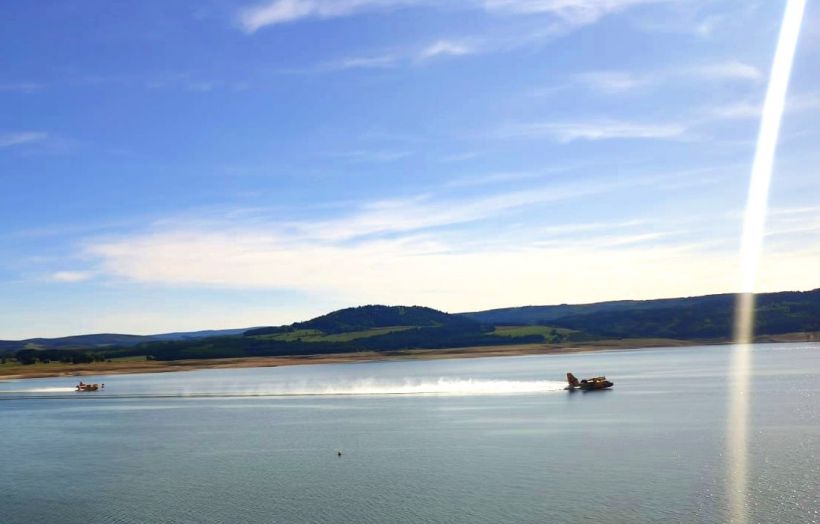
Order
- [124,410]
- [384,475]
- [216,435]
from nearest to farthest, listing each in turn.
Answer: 1. [384,475]
2. [216,435]
3. [124,410]

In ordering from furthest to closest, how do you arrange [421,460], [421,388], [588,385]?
1. [421,388]
2. [588,385]
3. [421,460]

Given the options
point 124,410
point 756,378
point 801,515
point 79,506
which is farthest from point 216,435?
point 756,378

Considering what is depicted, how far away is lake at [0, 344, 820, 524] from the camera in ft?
156

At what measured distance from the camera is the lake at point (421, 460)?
47.5 meters

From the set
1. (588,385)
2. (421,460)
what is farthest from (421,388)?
(421,460)

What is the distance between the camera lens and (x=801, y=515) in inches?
1628

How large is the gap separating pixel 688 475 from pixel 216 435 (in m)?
54.9

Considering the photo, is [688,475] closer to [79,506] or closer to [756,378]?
[79,506]

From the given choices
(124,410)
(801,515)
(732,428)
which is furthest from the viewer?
(124,410)

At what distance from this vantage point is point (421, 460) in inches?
2562

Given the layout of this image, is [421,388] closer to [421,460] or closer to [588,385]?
[588,385]

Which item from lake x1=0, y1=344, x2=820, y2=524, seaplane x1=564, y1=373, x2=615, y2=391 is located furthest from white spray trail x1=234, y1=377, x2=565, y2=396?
lake x1=0, y1=344, x2=820, y2=524

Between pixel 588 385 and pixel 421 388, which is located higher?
pixel 588 385

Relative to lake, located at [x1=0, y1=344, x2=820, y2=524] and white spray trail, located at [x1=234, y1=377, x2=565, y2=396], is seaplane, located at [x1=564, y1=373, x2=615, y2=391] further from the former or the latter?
lake, located at [x1=0, y1=344, x2=820, y2=524]
